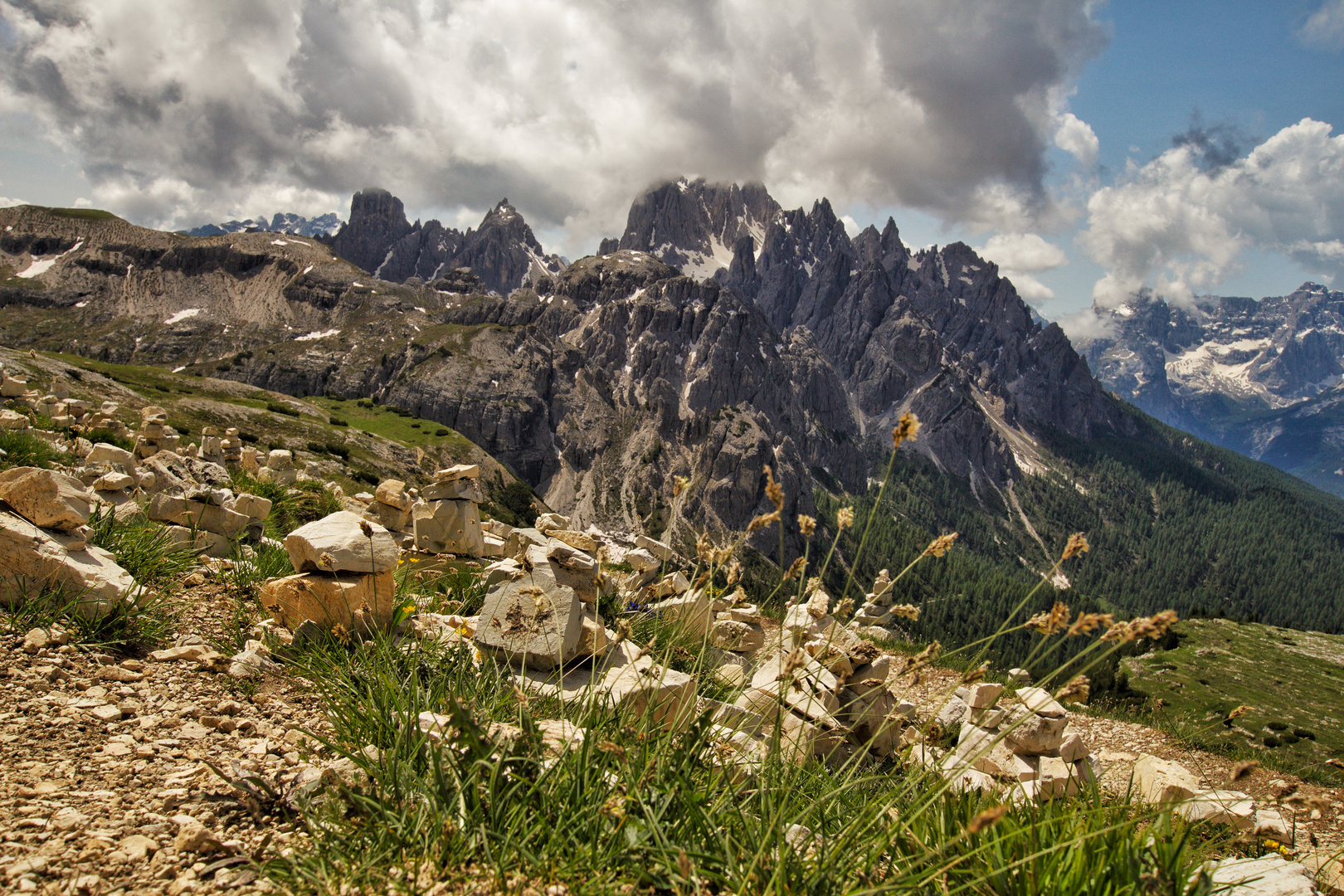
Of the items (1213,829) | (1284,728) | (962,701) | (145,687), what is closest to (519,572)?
(145,687)

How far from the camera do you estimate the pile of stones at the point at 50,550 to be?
5.32 metres

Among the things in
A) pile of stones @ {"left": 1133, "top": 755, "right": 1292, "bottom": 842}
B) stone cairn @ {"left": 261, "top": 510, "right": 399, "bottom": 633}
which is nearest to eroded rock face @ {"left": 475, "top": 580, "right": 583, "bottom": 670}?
stone cairn @ {"left": 261, "top": 510, "right": 399, "bottom": 633}

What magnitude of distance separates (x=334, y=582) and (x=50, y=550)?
2.36 meters

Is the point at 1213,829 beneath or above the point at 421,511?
beneath

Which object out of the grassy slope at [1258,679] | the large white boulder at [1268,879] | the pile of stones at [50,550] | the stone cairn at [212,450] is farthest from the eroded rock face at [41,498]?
the grassy slope at [1258,679]

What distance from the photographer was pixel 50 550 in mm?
5504

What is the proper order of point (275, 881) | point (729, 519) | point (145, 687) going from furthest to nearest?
point (729, 519)
point (145, 687)
point (275, 881)

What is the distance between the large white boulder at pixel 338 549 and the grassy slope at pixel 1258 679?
3592 centimetres

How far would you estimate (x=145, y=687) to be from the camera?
475 centimetres

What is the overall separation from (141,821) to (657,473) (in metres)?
195

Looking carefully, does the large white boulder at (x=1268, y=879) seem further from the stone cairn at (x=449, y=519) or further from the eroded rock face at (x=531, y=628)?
the stone cairn at (x=449, y=519)

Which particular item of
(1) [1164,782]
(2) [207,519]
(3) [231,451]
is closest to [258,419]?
(3) [231,451]

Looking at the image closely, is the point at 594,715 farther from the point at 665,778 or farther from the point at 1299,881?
the point at 1299,881

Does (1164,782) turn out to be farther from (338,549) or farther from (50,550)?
(50,550)
